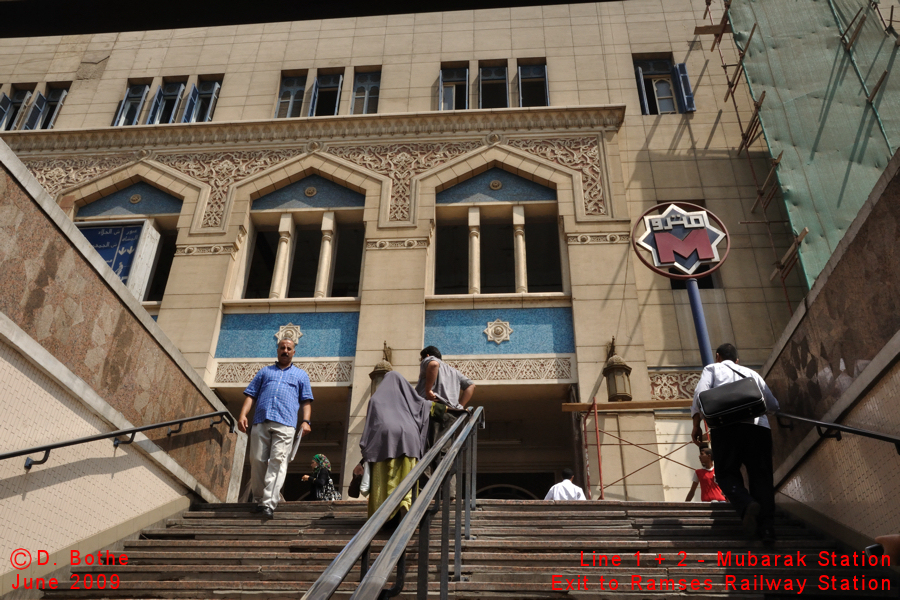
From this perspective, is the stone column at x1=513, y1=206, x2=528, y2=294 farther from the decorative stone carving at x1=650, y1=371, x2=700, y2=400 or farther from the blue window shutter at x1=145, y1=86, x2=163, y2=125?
the blue window shutter at x1=145, y1=86, x2=163, y2=125

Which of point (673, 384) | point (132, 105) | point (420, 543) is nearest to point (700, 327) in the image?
point (673, 384)

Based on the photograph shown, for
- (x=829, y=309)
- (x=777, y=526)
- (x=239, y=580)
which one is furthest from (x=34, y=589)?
(x=829, y=309)

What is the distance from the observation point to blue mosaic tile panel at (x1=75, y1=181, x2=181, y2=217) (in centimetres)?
1428

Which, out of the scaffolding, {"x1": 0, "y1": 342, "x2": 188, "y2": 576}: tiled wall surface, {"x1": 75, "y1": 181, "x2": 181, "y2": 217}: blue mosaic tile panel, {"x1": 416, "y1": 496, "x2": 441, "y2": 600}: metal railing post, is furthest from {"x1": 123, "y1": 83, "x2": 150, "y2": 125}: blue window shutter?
{"x1": 416, "y1": 496, "x2": 441, "y2": 600}: metal railing post

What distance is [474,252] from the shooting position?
43.2 feet

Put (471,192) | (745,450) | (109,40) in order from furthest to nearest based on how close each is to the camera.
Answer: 1. (109,40)
2. (471,192)
3. (745,450)

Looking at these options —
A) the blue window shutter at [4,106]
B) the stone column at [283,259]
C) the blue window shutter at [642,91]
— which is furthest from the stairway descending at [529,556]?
the blue window shutter at [4,106]

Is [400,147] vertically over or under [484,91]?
under

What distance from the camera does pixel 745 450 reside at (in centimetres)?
505

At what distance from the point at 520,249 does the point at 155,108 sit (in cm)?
940

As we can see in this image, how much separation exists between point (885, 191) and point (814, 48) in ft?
38.4

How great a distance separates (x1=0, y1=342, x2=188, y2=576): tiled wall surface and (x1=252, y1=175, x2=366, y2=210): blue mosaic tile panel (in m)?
8.81

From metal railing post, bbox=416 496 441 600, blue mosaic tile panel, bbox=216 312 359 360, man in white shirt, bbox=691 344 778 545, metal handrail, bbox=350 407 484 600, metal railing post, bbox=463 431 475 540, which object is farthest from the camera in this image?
blue mosaic tile panel, bbox=216 312 359 360

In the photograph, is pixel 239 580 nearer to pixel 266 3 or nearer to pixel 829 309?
pixel 266 3
